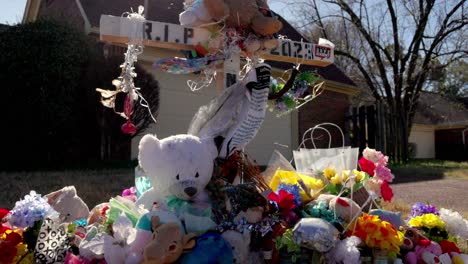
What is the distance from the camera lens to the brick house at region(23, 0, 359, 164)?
950cm

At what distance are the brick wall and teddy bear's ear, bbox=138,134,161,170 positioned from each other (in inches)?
429

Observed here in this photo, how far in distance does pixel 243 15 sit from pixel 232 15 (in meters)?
0.07

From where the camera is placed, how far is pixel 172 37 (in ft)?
9.21

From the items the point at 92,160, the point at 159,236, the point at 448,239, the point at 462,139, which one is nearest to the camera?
the point at 159,236

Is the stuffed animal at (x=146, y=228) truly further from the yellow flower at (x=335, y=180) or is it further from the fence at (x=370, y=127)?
the fence at (x=370, y=127)

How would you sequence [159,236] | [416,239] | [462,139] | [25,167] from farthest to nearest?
1. [462,139]
2. [25,167]
3. [416,239]
4. [159,236]

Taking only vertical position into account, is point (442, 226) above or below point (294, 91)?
below

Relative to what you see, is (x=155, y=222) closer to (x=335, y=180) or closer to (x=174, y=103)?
(x=335, y=180)

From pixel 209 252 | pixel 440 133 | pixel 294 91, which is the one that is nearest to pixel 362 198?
pixel 294 91

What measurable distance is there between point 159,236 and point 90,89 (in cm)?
688

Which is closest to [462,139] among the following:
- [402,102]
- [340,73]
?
[402,102]

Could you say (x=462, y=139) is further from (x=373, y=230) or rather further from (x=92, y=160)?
(x=373, y=230)

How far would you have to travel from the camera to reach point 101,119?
8430mm

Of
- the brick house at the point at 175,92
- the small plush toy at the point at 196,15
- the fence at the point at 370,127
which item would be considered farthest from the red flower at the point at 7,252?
the fence at the point at 370,127
